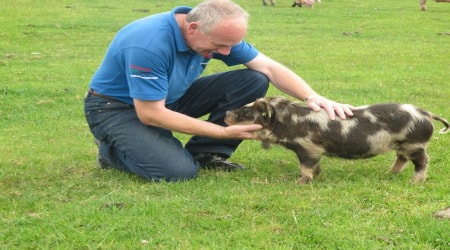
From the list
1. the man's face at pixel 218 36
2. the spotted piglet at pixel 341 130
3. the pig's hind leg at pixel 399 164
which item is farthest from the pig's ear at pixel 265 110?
the pig's hind leg at pixel 399 164

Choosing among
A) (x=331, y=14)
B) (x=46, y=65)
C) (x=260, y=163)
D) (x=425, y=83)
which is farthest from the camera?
(x=331, y=14)

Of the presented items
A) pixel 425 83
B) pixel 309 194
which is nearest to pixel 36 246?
pixel 309 194

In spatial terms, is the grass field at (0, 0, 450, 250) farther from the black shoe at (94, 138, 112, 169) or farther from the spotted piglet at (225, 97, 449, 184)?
the spotted piglet at (225, 97, 449, 184)

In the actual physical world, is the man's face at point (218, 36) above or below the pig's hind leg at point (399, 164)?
above

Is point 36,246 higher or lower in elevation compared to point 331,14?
higher

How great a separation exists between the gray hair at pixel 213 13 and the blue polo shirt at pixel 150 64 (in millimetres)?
336

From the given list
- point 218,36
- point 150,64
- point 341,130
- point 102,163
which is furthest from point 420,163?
point 102,163

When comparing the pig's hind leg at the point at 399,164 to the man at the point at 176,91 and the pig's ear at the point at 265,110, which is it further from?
the pig's ear at the point at 265,110

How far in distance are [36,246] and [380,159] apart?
12.3ft

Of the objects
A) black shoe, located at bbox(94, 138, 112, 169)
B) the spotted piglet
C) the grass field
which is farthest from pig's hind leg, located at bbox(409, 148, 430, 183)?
black shoe, located at bbox(94, 138, 112, 169)

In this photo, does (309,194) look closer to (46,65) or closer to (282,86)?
(282,86)

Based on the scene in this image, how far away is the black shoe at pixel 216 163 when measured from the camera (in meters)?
6.53

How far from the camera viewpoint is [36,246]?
4.48 m

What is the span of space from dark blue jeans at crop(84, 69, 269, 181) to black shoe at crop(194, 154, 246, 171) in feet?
0.21
